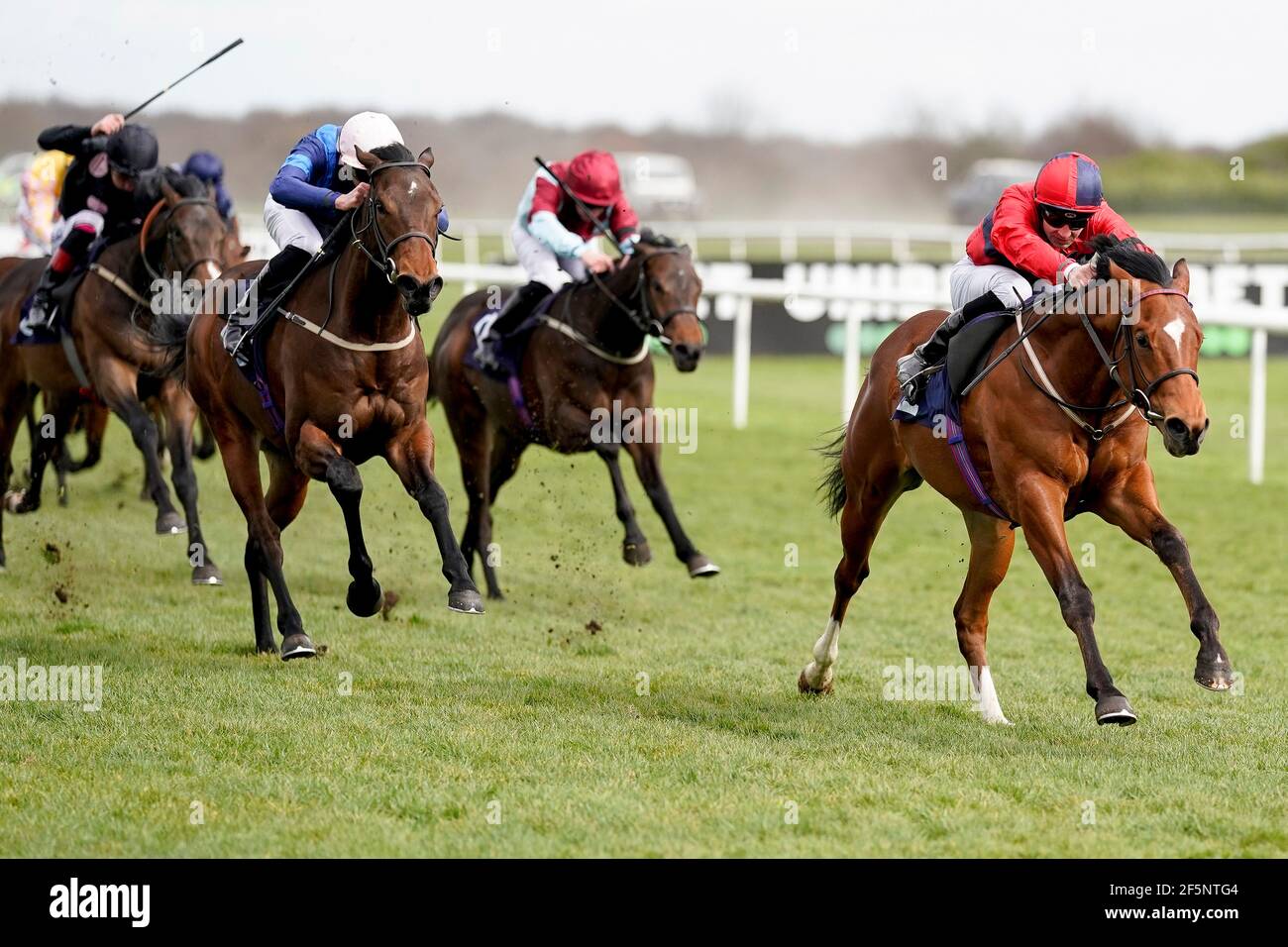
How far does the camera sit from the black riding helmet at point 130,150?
892cm

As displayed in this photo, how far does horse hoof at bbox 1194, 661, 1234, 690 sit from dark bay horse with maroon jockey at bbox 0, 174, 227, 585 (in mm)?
5022

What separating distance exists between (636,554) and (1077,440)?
318 centimetres

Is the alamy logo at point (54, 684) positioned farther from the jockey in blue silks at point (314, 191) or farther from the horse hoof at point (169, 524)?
the horse hoof at point (169, 524)

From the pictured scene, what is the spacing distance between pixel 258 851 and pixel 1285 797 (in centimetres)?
297

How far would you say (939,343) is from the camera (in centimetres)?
603

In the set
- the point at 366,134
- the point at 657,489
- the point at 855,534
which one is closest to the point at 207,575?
the point at 657,489

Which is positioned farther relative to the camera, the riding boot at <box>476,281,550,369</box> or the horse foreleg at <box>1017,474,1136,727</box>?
the riding boot at <box>476,281,550,369</box>

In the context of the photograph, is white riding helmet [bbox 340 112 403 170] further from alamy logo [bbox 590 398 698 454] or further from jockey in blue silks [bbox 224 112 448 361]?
alamy logo [bbox 590 398 698 454]

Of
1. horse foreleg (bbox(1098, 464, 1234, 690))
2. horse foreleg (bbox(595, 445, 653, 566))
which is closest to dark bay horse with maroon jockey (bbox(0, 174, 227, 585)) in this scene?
horse foreleg (bbox(595, 445, 653, 566))

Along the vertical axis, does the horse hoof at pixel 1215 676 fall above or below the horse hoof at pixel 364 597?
above

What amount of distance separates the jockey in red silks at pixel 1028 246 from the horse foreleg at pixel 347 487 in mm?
2098

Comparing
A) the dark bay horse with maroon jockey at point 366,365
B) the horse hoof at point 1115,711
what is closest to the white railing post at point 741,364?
the dark bay horse with maroon jockey at point 366,365

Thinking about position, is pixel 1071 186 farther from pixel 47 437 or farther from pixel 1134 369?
pixel 47 437

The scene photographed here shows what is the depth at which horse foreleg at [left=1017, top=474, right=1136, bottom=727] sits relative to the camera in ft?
17.0
